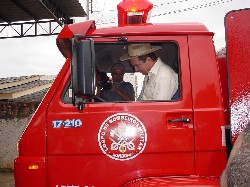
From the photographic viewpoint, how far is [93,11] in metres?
22.2

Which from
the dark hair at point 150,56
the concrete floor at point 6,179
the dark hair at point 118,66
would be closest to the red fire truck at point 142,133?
the dark hair at point 150,56

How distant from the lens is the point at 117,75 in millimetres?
3295

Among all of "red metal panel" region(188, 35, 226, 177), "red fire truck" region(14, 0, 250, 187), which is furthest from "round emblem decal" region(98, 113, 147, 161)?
"red metal panel" region(188, 35, 226, 177)

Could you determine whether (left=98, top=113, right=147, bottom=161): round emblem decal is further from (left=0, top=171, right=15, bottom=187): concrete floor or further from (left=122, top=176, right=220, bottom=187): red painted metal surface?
(left=0, top=171, right=15, bottom=187): concrete floor

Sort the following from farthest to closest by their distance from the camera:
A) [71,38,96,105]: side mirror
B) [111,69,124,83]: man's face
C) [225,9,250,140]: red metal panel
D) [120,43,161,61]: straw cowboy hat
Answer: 1. [111,69,124,83]: man's face
2. [120,43,161,61]: straw cowboy hat
3. [225,9,250,140]: red metal panel
4. [71,38,96,105]: side mirror

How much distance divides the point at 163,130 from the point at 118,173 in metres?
0.46

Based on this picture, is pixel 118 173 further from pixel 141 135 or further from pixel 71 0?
pixel 71 0


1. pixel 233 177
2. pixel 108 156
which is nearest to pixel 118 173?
pixel 108 156

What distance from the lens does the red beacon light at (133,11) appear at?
339cm

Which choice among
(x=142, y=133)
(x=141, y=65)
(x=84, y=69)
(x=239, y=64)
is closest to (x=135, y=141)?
(x=142, y=133)

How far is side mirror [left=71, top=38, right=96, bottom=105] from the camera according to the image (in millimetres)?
2436

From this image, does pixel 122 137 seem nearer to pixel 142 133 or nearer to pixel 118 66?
pixel 142 133

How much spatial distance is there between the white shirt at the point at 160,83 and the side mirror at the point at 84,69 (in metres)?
0.58

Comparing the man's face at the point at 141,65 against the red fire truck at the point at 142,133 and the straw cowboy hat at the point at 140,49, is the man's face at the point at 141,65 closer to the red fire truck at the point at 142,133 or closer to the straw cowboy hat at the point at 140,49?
the straw cowboy hat at the point at 140,49
